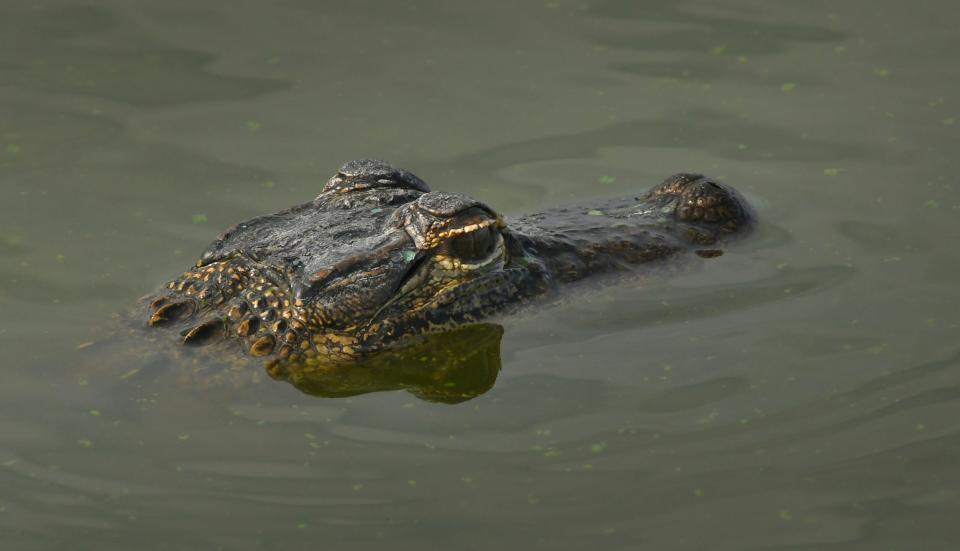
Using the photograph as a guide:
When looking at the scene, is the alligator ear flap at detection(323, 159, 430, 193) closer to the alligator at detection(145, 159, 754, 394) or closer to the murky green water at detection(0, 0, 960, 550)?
the alligator at detection(145, 159, 754, 394)

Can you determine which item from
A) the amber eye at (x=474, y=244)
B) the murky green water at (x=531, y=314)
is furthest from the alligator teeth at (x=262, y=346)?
the amber eye at (x=474, y=244)

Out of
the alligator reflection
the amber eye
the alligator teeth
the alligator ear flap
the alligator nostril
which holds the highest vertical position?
the alligator ear flap

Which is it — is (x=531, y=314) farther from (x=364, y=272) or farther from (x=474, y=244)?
(x=364, y=272)

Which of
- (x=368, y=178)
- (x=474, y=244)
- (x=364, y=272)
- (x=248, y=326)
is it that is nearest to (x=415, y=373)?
(x=364, y=272)

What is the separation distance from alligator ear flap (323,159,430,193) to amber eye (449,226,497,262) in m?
0.83

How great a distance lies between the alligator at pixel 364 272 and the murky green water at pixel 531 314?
0.24 meters

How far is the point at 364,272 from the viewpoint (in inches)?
253

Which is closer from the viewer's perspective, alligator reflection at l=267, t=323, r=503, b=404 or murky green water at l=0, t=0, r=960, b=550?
murky green water at l=0, t=0, r=960, b=550

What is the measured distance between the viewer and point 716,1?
36.2 feet

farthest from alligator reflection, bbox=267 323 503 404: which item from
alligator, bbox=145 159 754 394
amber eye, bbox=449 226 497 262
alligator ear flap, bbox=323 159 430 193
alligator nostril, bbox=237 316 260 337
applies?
alligator ear flap, bbox=323 159 430 193

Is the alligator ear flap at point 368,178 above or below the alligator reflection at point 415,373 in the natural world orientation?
above

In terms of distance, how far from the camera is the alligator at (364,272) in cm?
647

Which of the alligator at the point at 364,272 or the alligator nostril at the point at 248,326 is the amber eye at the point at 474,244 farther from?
the alligator nostril at the point at 248,326

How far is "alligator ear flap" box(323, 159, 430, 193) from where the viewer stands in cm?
720
